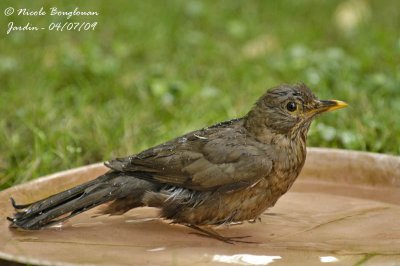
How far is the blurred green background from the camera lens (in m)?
5.83

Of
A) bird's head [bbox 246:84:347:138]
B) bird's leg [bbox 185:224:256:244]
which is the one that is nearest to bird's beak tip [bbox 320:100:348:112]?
bird's head [bbox 246:84:347:138]

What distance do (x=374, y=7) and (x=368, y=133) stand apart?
441 centimetres

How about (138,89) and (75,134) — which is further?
(138,89)

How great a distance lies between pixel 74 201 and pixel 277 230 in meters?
1.07

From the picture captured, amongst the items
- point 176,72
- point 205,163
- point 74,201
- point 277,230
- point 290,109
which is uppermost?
point 176,72

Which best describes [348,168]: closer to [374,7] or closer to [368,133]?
[368,133]

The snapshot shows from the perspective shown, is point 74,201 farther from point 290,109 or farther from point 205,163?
point 290,109

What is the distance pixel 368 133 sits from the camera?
19.2 ft

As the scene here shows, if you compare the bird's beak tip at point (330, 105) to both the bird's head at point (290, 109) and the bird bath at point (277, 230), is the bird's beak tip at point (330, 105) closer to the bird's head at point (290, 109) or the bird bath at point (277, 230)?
the bird's head at point (290, 109)

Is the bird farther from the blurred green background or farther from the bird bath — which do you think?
the blurred green background

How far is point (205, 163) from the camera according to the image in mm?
4145

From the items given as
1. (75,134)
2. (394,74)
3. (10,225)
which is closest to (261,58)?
(394,74)

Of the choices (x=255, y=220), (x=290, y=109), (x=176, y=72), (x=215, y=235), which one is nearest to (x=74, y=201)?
(x=215, y=235)

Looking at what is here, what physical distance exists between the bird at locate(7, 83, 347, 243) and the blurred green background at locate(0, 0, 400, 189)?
1.29 m
